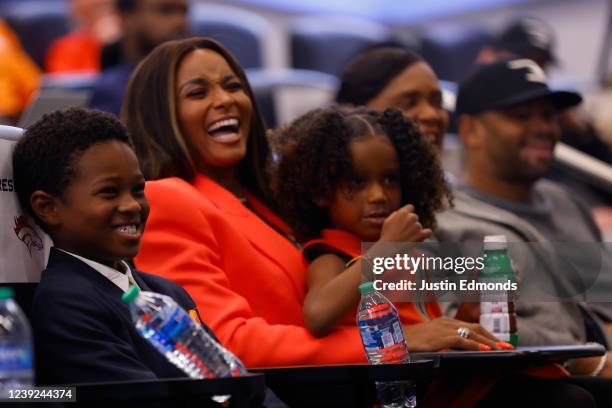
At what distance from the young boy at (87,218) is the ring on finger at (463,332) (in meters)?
0.71

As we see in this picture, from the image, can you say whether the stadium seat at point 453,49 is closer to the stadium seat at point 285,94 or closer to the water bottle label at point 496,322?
the stadium seat at point 285,94

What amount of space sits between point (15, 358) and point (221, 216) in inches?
41.4

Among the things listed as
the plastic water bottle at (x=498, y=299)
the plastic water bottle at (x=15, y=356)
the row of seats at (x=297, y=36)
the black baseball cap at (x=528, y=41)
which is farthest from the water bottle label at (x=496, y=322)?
the row of seats at (x=297, y=36)

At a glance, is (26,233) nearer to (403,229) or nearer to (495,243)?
(403,229)

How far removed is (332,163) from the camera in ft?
9.30

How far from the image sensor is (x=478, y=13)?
12.7m

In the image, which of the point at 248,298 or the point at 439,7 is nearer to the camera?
the point at 248,298

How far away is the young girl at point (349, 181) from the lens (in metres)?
2.78

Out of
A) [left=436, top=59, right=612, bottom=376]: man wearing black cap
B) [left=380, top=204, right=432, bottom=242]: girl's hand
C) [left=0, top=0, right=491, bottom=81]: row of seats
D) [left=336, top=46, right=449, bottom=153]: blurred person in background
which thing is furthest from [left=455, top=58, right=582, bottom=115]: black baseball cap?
[left=0, top=0, right=491, bottom=81]: row of seats

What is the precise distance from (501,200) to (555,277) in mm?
1220

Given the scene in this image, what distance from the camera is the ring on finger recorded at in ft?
8.23

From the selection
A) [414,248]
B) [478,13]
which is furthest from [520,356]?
[478,13]

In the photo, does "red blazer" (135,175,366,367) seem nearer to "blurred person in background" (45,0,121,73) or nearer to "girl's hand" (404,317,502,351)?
"girl's hand" (404,317,502,351)

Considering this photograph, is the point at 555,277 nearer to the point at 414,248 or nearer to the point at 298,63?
the point at 414,248
